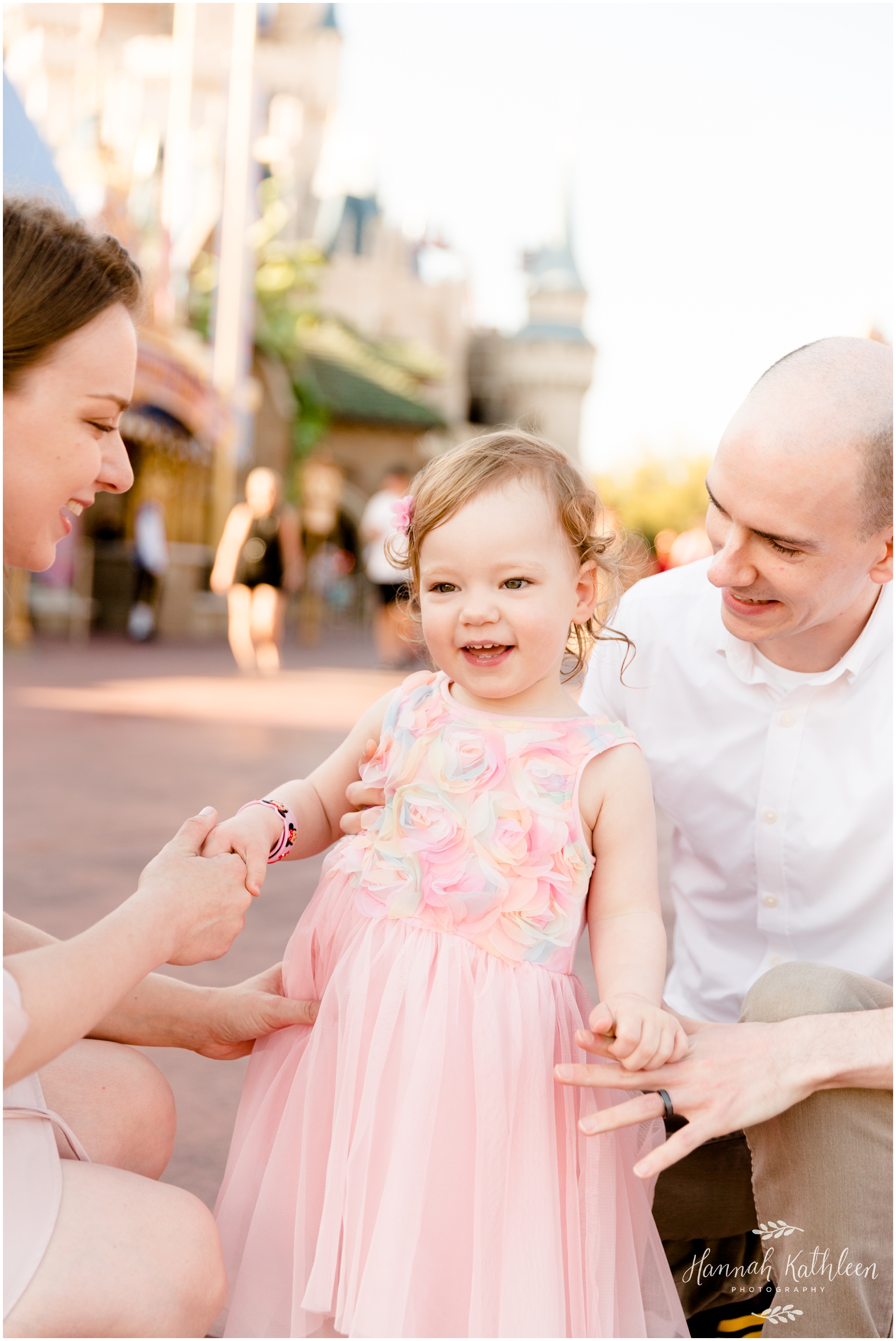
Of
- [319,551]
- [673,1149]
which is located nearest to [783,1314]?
[673,1149]

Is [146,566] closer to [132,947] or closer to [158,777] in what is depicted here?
[158,777]

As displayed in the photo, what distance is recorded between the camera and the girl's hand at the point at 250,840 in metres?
1.70

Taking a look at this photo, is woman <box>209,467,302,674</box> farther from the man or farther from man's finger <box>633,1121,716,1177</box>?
man's finger <box>633,1121,716,1177</box>

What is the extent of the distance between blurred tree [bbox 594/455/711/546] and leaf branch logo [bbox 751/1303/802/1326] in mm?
55541

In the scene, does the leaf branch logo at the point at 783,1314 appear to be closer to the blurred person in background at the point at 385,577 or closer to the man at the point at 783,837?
the man at the point at 783,837

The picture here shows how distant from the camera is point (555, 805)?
67.9 inches

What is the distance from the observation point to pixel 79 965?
1.32m

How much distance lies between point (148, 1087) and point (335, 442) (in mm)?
33961

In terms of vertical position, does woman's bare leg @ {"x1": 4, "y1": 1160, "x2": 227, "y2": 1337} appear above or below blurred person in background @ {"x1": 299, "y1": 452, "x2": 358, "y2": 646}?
above

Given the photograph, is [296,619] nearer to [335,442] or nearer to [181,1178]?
[335,442]

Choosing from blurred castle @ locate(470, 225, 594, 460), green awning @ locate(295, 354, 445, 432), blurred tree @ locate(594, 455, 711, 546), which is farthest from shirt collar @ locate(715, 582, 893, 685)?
blurred tree @ locate(594, 455, 711, 546)

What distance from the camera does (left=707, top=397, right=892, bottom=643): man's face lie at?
1934 mm

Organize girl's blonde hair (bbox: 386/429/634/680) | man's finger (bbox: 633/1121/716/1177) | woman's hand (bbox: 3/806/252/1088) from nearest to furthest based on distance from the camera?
woman's hand (bbox: 3/806/252/1088)
man's finger (bbox: 633/1121/716/1177)
girl's blonde hair (bbox: 386/429/634/680)

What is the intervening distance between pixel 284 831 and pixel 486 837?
363mm
